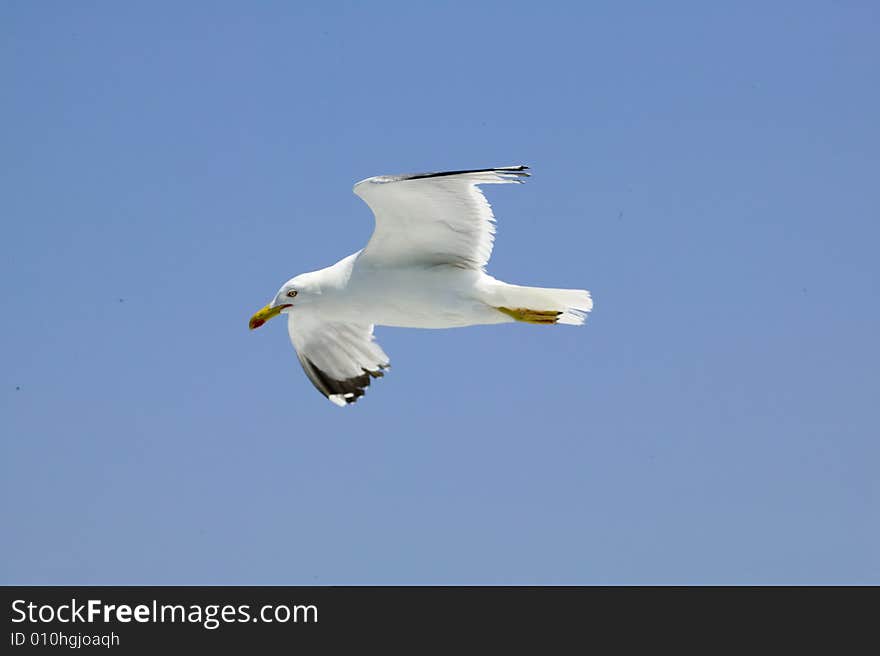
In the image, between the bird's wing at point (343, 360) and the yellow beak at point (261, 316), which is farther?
the bird's wing at point (343, 360)

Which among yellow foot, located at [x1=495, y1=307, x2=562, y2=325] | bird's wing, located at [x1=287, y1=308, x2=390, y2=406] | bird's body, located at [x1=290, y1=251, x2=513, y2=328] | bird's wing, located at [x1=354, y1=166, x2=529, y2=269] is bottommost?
yellow foot, located at [x1=495, y1=307, x2=562, y2=325]

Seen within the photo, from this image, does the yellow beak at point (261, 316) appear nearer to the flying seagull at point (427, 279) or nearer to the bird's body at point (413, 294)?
the flying seagull at point (427, 279)

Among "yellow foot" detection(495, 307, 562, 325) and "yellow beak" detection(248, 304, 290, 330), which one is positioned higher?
"yellow beak" detection(248, 304, 290, 330)

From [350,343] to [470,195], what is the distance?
7.25 ft

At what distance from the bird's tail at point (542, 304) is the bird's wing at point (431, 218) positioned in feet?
1.06

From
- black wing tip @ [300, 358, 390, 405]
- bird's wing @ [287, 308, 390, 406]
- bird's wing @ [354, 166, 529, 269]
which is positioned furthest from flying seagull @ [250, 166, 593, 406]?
black wing tip @ [300, 358, 390, 405]

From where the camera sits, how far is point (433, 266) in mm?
9086

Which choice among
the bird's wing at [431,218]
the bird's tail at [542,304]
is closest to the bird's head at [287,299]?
the bird's wing at [431,218]

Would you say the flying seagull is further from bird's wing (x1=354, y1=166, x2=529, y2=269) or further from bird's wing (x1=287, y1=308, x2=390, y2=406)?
bird's wing (x1=287, y1=308, x2=390, y2=406)

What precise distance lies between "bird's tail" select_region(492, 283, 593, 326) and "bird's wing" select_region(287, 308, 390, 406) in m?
1.71

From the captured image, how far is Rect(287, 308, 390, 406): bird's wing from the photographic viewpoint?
33.8 ft

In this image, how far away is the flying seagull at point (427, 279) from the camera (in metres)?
8.65

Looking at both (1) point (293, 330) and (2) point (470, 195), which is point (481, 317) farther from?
(1) point (293, 330)
